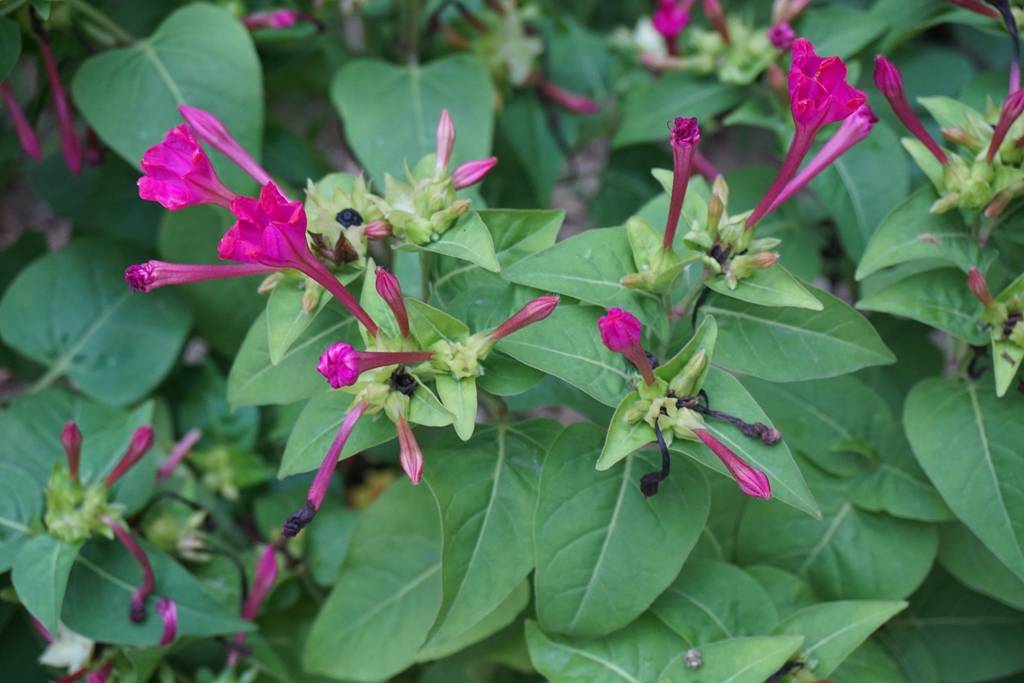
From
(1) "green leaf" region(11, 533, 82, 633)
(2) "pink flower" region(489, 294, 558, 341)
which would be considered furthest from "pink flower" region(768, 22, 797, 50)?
(1) "green leaf" region(11, 533, 82, 633)

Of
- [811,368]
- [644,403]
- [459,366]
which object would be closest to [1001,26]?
[811,368]

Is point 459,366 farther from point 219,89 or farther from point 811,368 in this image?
point 219,89

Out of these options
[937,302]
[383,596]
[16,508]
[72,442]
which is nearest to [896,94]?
[937,302]

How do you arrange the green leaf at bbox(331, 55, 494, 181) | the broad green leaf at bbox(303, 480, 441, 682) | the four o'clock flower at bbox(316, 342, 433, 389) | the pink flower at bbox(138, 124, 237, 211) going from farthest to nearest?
the green leaf at bbox(331, 55, 494, 181) < the broad green leaf at bbox(303, 480, 441, 682) < the pink flower at bbox(138, 124, 237, 211) < the four o'clock flower at bbox(316, 342, 433, 389)

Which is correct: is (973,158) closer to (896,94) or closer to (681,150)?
(896,94)

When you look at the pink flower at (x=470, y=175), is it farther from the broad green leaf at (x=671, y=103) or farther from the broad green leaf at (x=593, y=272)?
the broad green leaf at (x=671, y=103)

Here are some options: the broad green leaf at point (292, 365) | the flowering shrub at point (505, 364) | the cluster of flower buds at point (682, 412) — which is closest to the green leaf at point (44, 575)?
the flowering shrub at point (505, 364)

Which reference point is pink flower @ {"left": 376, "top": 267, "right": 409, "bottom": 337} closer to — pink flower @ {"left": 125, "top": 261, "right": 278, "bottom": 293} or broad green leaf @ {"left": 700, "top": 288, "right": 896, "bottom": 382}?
pink flower @ {"left": 125, "top": 261, "right": 278, "bottom": 293}
